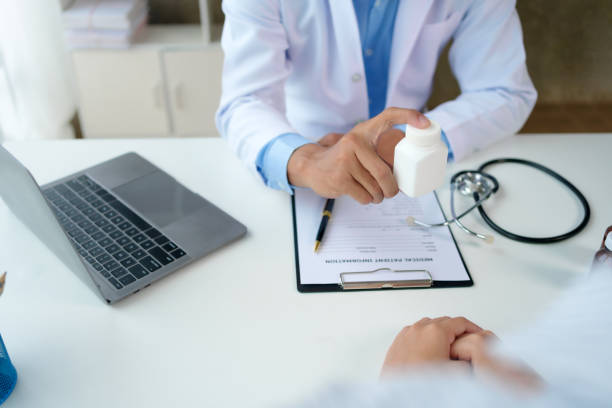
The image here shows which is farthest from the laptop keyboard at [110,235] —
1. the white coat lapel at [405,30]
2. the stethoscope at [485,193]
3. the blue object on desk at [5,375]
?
the white coat lapel at [405,30]

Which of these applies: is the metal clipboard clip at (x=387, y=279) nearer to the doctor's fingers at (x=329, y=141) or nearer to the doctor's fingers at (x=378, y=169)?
the doctor's fingers at (x=378, y=169)

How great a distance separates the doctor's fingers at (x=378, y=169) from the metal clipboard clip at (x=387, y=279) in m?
0.11

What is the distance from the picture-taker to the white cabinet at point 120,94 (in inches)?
80.1

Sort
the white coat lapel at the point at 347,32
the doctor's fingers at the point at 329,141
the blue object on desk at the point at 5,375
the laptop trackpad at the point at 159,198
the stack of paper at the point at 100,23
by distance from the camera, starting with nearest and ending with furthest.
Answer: the blue object on desk at the point at 5,375 < the laptop trackpad at the point at 159,198 < the doctor's fingers at the point at 329,141 < the white coat lapel at the point at 347,32 < the stack of paper at the point at 100,23

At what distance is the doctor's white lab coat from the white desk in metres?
0.20

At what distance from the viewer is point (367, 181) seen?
77cm

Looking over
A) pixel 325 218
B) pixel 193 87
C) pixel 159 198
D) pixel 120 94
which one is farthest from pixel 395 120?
pixel 120 94

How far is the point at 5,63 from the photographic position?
187cm

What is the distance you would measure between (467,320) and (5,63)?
1936 millimetres

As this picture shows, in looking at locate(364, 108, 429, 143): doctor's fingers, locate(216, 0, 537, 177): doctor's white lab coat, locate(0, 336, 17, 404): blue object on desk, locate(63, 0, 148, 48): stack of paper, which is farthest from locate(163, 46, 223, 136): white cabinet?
locate(0, 336, 17, 404): blue object on desk

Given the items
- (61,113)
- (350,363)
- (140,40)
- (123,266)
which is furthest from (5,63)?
(350,363)

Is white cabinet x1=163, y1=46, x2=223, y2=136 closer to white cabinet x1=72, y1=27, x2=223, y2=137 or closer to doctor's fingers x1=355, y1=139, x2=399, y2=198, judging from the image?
white cabinet x1=72, y1=27, x2=223, y2=137

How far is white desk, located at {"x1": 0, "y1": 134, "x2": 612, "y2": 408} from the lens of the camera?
580 mm

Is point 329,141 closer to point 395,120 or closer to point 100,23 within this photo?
A: point 395,120
